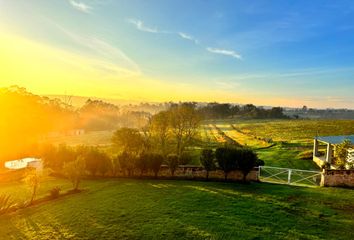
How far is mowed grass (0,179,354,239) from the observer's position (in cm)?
1024

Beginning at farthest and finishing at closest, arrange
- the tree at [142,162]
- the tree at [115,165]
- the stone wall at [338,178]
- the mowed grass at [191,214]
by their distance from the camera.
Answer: the tree at [115,165] → the tree at [142,162] → the stone wall at [338,178] → the mowed grass at [191,214]

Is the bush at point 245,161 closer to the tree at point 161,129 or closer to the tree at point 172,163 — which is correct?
the tree at point 172,163

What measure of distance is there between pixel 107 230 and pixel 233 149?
11772 mm

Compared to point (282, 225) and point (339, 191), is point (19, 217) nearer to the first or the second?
point (282, 225)

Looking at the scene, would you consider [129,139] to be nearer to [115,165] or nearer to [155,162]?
[115,165]

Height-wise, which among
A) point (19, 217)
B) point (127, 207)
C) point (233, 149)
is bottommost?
point (19, 217)

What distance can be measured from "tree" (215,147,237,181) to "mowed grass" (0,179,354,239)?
98.8 inches

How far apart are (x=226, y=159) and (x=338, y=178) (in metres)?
6.87

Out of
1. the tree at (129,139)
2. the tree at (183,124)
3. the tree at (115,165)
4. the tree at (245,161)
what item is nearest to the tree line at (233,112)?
the tree at (183,124)

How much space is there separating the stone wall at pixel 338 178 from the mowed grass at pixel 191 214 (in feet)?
4.26

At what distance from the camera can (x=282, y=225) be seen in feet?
35.3

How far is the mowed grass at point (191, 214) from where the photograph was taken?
10242mm

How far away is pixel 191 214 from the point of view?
39.7 ft

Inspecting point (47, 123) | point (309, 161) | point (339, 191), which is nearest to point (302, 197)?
point (339, 191)
